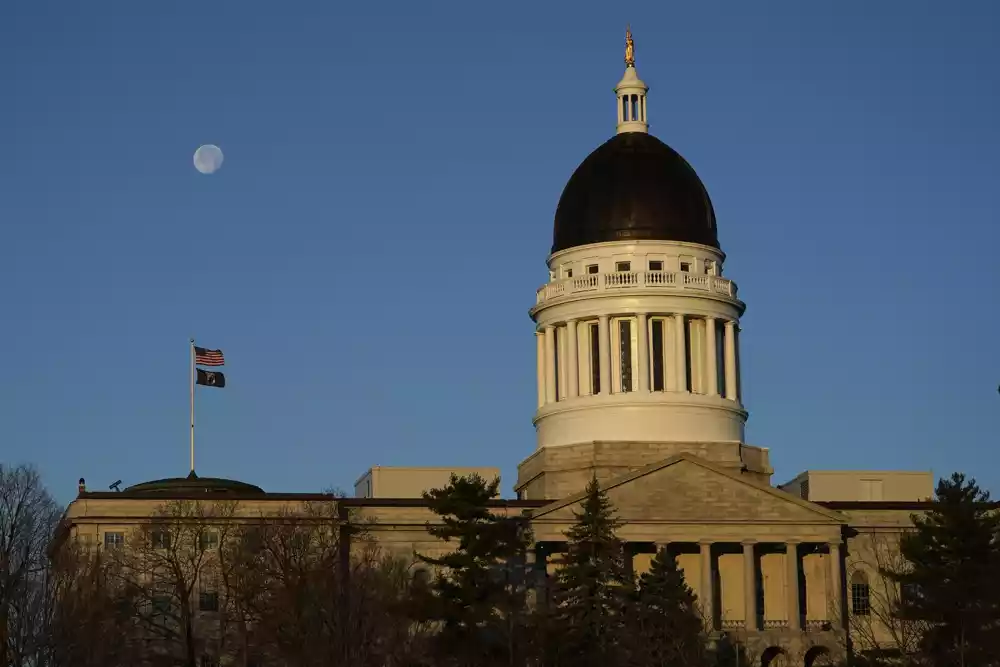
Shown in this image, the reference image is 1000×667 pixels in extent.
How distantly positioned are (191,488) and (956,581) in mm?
41503

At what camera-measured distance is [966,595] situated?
366ft

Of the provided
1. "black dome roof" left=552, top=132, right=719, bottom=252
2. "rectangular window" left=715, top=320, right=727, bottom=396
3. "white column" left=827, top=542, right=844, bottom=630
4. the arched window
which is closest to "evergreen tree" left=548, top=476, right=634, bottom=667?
"white column" left=827, top=542, right=844, bottom=630

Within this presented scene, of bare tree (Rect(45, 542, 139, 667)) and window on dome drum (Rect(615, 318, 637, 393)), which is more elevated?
window on dome drum (Rect(615, 318, 637, 393))

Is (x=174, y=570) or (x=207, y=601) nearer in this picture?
(x=174, y=570)

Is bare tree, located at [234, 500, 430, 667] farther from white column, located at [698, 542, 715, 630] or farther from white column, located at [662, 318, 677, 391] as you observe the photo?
white column, located at [662, 318, 677, 391]

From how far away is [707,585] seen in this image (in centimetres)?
13250

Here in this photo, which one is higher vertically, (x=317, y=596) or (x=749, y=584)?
(x=749, y=584)

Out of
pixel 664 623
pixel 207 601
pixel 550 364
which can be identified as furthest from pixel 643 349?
pixel 664 623

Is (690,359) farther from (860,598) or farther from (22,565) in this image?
(22,565)

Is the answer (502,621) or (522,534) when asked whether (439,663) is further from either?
(522,534)

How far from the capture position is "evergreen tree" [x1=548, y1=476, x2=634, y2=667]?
111 meters

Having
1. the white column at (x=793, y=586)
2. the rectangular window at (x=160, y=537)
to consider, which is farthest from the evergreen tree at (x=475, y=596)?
the white column at (x=793, y=586)

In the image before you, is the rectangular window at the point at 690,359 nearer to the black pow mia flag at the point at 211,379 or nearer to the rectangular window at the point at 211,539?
the black pow mia flag at the point at 211,379

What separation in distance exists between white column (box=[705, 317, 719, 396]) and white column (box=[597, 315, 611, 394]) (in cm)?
515
